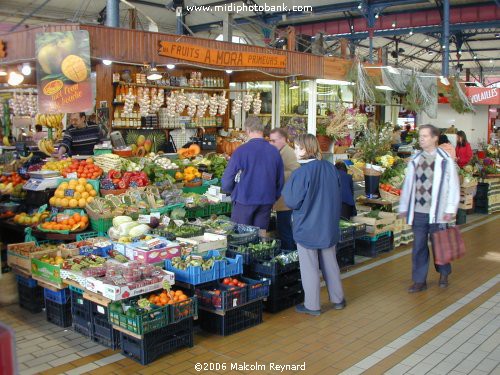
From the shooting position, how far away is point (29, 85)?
12.9 metres

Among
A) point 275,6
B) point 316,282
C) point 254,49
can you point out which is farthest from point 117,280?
point 275,6

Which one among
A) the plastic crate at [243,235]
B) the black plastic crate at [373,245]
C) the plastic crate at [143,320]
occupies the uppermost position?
the plastic crate at [243,235]

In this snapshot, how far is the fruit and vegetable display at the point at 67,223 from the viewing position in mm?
6109

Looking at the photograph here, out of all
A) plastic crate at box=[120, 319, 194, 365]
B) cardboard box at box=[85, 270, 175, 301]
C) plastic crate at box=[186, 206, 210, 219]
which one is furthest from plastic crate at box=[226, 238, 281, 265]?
plastic crate at box=[186, 206, 210, 219]

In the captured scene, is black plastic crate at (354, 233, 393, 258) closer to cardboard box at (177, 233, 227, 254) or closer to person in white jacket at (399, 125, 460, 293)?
person in white jacket at (399, 125, 460, 293)

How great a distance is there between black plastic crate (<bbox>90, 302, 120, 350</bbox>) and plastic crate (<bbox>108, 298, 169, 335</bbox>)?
0.19 metres

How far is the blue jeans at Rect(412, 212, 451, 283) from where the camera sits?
6.03 meters

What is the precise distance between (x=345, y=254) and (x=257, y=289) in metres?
2.44

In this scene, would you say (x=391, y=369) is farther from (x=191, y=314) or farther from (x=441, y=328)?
(x=191, y=314)

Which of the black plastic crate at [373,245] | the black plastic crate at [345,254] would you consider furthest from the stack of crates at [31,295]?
the black plastic crate at [373,245]

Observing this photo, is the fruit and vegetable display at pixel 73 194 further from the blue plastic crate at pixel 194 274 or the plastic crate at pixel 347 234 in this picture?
the plastic crate at pixel 347 234

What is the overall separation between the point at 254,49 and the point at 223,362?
6304mm

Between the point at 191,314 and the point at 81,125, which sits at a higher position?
the point at 81,125

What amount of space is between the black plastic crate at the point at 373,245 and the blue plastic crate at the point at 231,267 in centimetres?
313
